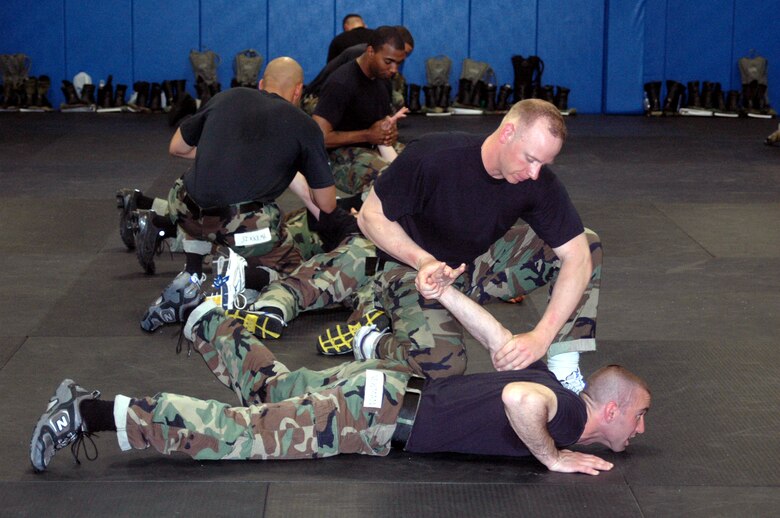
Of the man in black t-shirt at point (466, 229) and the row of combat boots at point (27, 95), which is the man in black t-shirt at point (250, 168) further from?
the row of combat boots at point (27, 95)

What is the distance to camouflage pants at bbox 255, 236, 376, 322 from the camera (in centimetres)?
521

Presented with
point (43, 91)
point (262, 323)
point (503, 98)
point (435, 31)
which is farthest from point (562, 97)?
point (262, 323)

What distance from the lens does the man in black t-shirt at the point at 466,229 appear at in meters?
3.91

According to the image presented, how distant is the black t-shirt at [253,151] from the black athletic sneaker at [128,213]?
0.99 meters

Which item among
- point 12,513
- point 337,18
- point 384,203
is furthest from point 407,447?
point 337,18

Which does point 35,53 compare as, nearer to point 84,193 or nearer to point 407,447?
point 84,193

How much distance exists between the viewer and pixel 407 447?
3.62 meters

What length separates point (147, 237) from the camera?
589 cm

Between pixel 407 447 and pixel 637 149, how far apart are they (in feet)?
26.2

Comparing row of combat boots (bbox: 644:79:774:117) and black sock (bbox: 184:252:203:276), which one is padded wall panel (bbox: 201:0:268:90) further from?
black sock (bbox: 184:252:203:276)

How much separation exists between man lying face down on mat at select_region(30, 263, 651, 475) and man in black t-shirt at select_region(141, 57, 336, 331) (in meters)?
1.75

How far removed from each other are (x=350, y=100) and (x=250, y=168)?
1722 millimetres

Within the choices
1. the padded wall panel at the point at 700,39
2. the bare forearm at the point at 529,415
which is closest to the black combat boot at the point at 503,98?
the padded wall panel at the point at 700,39

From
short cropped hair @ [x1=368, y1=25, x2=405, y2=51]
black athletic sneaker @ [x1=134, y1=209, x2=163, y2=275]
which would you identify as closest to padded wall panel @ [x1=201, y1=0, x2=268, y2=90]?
short cropped hair @ [x1=368, y1=25, x2=405, y2=51]
